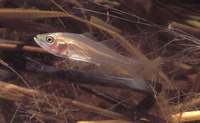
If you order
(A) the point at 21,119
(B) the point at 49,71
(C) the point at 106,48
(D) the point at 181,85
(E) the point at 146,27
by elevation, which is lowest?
(A) the point at 21,119

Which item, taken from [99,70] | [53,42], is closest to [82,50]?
[53,42]

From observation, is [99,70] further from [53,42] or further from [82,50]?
[53,42]

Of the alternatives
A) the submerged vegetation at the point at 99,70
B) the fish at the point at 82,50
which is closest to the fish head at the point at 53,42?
the fish at the point at 82,50

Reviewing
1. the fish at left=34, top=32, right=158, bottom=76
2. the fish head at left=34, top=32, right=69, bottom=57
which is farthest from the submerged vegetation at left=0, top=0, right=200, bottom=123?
the fish head at left=34, top=32, right=69, bottom=57

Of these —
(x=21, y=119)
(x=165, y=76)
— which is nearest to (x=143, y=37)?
(x=165, y=76)

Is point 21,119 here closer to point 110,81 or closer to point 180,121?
point 110,81

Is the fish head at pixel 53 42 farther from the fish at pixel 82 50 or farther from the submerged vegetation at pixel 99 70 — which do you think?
the submerged vegetation at pixel 99 70
